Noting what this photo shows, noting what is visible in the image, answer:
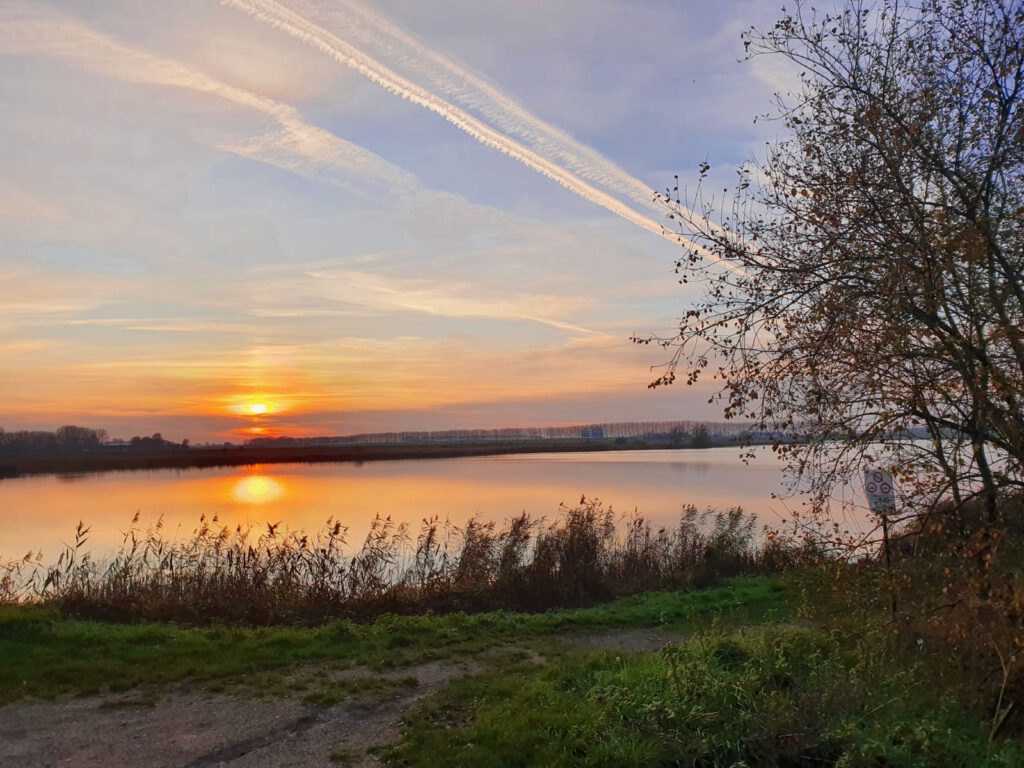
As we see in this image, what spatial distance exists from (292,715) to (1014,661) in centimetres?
562

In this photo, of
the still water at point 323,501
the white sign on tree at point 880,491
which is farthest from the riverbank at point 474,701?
the still water at point 323,501

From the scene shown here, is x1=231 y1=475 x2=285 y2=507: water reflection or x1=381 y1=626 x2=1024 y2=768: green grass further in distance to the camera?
x1=231 y1=475 x2=285 y2=507: water reflection

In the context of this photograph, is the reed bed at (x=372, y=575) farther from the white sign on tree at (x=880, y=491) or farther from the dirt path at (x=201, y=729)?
the dirt path at (x=201, y=729)

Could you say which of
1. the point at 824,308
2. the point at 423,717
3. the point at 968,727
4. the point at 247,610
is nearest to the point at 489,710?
the point at 423,717

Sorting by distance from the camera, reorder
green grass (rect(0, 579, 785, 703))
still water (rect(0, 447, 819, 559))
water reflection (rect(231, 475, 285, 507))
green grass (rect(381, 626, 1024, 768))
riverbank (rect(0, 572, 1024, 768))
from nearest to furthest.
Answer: green grass (rect(381, 626, 1024, 768)), riverbank (rect(0, 572, 1024, 768)), green grass (rect(0, 579, 785, 703)), still water (rect(0, 447, 819, 559)), water reflection (rect(231, 475, 285, 507))

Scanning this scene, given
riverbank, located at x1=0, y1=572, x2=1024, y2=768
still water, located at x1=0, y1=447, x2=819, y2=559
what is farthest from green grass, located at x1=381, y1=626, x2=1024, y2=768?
still water, located at x1=0, y1=447, x2=819, y2=559

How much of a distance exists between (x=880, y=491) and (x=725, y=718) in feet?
6.98

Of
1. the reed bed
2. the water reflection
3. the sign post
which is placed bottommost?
the water reflection

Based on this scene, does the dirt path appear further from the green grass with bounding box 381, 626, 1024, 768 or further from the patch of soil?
the green grass with bounding box 381, 626, 1024, 768

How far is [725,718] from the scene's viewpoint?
5.00 meters

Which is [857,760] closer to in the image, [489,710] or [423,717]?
[489,710]

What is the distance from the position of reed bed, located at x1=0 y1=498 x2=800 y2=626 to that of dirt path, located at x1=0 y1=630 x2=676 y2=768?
160 inches

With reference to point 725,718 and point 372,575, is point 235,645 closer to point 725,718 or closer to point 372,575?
point 372,575

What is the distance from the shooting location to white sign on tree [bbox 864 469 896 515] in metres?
5.41
